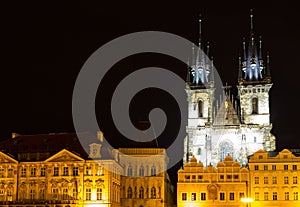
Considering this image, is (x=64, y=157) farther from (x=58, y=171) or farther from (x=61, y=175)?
(x=61, y=175)

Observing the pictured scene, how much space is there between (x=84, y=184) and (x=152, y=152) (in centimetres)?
1114

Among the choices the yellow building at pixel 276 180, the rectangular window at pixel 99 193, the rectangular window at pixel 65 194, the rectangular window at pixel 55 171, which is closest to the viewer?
the rectangular window at pixel 99 193

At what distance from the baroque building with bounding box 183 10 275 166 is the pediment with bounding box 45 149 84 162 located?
2825 cm

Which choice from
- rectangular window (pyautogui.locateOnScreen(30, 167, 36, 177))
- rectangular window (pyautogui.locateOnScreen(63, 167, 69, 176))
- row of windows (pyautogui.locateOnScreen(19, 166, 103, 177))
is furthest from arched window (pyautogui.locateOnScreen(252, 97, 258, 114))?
rectangular window (pyautogui.locateOnScreen(30, 167, 36, 177))

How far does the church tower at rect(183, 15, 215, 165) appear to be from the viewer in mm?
91000

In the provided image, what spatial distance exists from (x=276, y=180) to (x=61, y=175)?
92.6ft

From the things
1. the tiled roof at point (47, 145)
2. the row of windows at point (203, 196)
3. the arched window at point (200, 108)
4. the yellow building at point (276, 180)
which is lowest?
the row of windows at point (203, 196)

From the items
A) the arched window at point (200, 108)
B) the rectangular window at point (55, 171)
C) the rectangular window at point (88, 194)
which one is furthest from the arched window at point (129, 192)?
the arched window at point (200, 108)

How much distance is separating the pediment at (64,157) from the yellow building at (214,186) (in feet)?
47.2

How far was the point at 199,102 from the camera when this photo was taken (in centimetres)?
9612

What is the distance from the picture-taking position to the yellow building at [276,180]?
68375mm

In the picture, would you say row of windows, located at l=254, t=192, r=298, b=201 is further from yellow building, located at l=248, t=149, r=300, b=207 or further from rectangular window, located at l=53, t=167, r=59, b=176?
rectangular window, located at l=53, t=167, r=59, b=176

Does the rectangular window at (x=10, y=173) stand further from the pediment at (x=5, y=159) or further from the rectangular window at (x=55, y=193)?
the rectangular window at (x=55, y=193)

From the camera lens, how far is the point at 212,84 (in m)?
96.8
